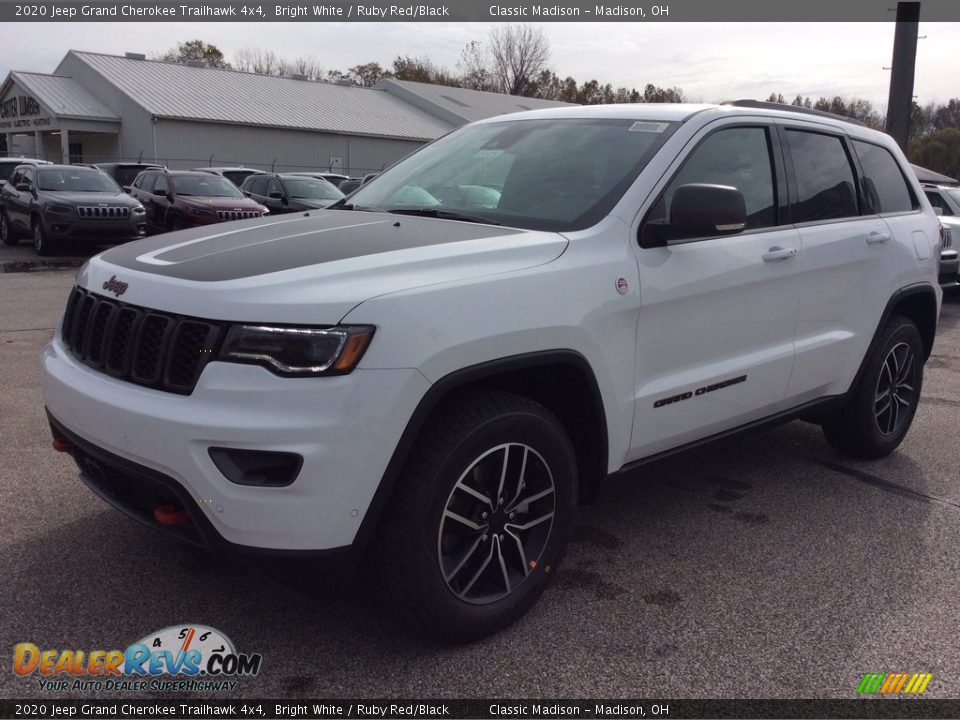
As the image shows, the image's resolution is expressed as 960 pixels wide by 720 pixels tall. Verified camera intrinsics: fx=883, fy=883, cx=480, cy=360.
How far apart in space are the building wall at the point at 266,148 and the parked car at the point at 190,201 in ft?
61.8

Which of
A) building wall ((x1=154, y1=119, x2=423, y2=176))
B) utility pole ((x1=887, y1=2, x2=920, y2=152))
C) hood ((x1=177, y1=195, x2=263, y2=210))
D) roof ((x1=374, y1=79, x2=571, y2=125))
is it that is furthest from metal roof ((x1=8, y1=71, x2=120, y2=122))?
utility pole ((x1=887, y1=2, x2=920, y2=152))

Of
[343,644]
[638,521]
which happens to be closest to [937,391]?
[638,521]

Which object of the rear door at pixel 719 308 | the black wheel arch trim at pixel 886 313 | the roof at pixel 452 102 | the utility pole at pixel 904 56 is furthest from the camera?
the roof at pixel 452 102

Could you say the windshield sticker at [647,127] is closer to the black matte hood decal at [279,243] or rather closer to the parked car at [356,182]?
the black matte hood decal at [279,243]

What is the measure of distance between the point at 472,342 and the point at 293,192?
55.8 feet

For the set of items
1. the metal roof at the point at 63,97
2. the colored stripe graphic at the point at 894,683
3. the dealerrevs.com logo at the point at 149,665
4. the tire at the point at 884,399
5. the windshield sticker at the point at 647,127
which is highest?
the metal roof at the point at 63,97

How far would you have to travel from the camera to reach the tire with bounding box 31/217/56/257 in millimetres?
15602

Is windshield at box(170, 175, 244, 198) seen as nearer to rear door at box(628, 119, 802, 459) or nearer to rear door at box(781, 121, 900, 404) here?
rear door at box(781, 121, 900, 404)

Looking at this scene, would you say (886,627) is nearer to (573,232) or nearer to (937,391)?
(573,232)

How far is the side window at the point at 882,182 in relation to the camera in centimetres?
486

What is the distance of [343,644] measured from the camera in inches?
118

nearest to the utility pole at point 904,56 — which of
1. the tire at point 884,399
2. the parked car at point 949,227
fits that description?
the parked car at point 949,227

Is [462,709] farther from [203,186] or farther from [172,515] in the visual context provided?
[203,186]

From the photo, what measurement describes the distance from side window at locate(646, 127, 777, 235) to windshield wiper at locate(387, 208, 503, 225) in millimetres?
784
